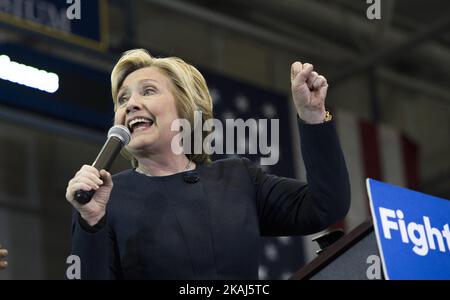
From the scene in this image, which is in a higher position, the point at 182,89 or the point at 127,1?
the point at 127,1

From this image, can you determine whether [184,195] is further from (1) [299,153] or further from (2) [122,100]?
(1) [299,153]

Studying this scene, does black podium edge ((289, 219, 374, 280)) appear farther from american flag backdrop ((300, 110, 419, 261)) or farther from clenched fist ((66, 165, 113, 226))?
american flag backdrop ((300, 110, 419, 261))

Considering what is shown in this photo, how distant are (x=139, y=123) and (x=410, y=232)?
2.00 feet

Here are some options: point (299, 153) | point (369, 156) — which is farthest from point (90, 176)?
point (369, 156)

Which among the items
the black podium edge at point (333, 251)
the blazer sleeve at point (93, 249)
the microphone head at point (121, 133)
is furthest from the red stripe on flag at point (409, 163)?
the blazer sleeve at point (93, 249)

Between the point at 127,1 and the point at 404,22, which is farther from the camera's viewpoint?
the point at 404,22

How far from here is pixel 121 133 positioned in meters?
1.99

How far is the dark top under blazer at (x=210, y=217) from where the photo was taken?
6.34ft

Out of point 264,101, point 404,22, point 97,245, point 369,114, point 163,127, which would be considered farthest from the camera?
point 369,114

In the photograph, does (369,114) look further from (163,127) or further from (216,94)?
(163,127)

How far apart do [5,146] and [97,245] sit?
653 centimetres

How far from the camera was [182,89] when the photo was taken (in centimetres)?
217

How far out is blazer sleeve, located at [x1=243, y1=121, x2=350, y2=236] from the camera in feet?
6.61
